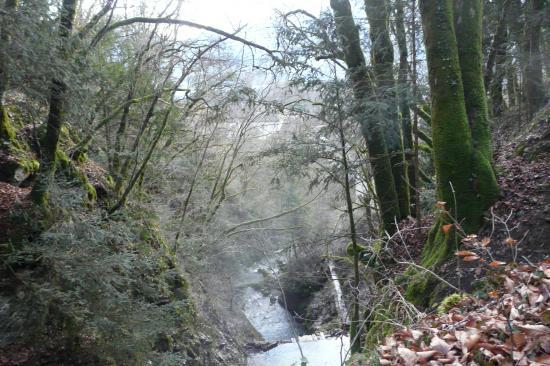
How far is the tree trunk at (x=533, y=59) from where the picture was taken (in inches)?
407

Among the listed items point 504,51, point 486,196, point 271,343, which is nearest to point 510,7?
point 504,51

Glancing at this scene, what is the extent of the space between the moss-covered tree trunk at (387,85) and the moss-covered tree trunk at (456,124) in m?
1.75

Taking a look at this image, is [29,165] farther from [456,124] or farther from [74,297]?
[456,124]

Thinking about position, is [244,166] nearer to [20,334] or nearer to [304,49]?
[304,49]

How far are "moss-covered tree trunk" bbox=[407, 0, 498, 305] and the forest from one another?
0.03 metres

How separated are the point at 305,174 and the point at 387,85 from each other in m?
2.54

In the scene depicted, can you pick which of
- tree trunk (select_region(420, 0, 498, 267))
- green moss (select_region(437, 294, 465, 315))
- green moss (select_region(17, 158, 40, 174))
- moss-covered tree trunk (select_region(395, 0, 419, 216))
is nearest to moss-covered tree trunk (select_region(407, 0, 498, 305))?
Answer: tree trunk (select_region(420, 0, 498, 267))

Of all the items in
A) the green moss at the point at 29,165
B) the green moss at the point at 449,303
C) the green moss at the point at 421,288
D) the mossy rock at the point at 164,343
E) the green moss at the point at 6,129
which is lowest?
the mossy rock at the point at 164,343

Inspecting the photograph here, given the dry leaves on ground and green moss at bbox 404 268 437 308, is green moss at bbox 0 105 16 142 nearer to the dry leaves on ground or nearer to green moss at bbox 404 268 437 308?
green moss at bbox 404 268 437 308

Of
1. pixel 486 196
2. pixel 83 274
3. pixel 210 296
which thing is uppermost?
pixel 486 196

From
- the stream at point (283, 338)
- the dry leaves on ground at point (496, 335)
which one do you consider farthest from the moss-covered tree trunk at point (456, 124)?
the stream at point (283, 338)

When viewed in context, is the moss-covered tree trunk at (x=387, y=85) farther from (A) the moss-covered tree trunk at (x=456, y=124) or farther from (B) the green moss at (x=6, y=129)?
(B) the green moss at (x=6, y=129)

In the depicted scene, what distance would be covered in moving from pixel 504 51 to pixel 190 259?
9.67 meters

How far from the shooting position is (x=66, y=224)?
636cm
